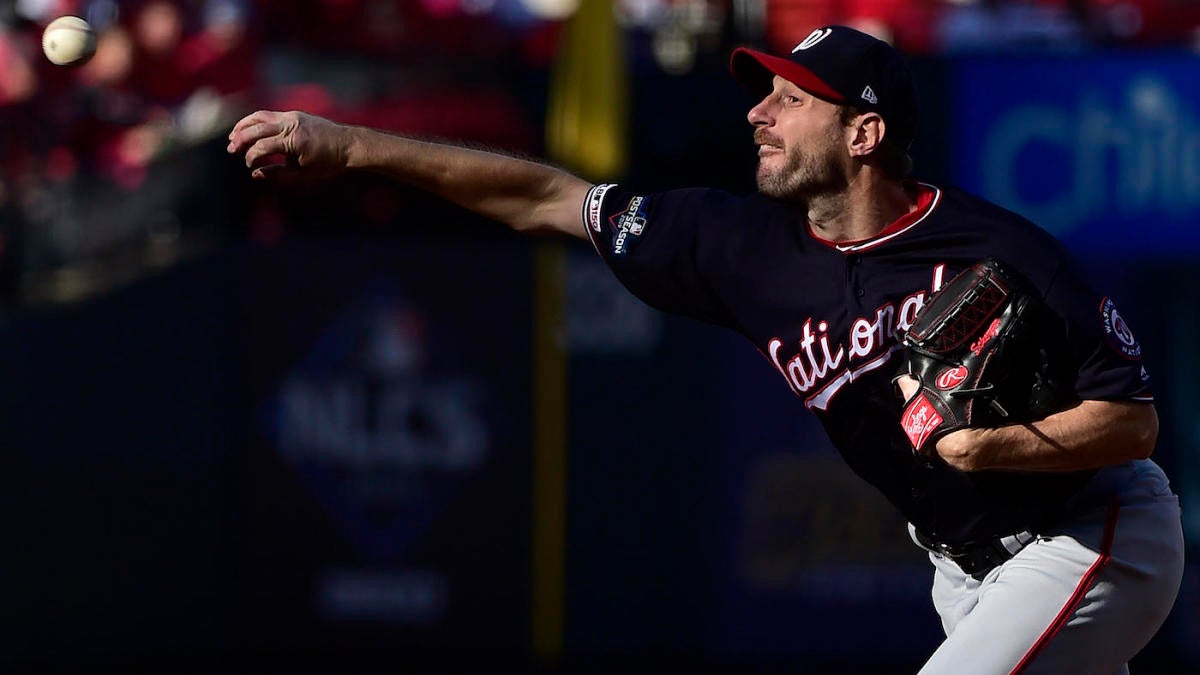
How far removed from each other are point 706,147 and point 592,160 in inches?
23.7

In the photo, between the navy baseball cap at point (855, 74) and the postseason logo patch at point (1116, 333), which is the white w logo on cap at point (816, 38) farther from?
the postseason logo patch at point (1116, 333)

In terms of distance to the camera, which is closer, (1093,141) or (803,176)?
(803,176)

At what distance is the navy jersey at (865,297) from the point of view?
364 cm

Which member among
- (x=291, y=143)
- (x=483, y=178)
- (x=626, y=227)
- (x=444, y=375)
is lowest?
(x=444, y=375)

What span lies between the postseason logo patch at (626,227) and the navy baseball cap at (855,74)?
19.2 inches

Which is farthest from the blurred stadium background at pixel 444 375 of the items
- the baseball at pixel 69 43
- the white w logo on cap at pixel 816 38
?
the white w logo on cap at pixel 816 38

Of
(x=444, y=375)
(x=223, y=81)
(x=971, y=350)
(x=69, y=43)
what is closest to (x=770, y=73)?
(x=971, y=350)

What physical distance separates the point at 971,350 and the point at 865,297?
1.44 feet

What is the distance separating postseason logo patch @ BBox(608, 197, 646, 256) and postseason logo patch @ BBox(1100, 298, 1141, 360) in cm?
113

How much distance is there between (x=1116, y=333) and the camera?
11.9 ft

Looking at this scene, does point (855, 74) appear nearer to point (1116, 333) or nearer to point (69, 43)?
point (1116, 333)

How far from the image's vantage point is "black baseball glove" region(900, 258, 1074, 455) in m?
3.42

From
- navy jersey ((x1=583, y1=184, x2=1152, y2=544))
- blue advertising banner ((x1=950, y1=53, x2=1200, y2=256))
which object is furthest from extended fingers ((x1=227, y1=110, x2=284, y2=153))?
blue advertising banner ((x1=950, y1=53, x2=1200, y2=256))

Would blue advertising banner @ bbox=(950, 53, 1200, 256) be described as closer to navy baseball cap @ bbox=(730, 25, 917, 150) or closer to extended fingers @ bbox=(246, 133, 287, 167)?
navy baseball cap @ bbox=(730, 25, 917, 150)
